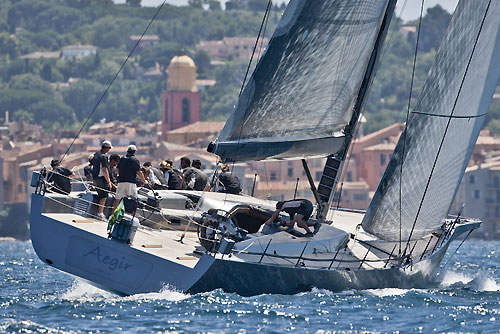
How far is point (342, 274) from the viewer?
1532 cm

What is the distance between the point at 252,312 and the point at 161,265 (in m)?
1.01

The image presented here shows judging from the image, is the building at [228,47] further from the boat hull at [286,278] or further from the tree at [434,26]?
the boat hull at [286,278]

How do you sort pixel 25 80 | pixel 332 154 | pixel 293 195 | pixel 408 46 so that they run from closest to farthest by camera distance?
pixel 332 154
pixel 293 195
pixel 25 80
pixel 408 46

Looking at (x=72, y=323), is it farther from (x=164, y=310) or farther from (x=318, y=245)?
(x=318, y=245)

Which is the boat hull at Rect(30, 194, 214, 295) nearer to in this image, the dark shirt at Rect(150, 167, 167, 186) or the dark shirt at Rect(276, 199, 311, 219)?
the dark shirt at Rect(276, 199, 311, 219)

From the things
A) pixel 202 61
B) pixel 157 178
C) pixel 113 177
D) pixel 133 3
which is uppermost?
pixel 113 177

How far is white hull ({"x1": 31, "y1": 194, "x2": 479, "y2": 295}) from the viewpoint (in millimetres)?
14422

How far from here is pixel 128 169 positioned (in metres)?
15.7

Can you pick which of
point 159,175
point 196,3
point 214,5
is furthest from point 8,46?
point 159,175

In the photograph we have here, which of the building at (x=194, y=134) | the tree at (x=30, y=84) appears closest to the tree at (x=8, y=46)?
the tree at (x=30, y=84)

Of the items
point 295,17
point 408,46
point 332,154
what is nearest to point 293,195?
point 332,154

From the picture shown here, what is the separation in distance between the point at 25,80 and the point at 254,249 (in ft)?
423

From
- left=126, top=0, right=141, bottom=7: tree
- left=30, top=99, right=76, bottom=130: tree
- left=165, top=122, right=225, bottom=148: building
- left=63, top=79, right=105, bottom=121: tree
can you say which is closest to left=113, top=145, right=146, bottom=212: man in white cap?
left=165, top=122, right=225, bottom=148: building

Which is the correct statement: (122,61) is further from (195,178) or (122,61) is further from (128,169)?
(128,169)
